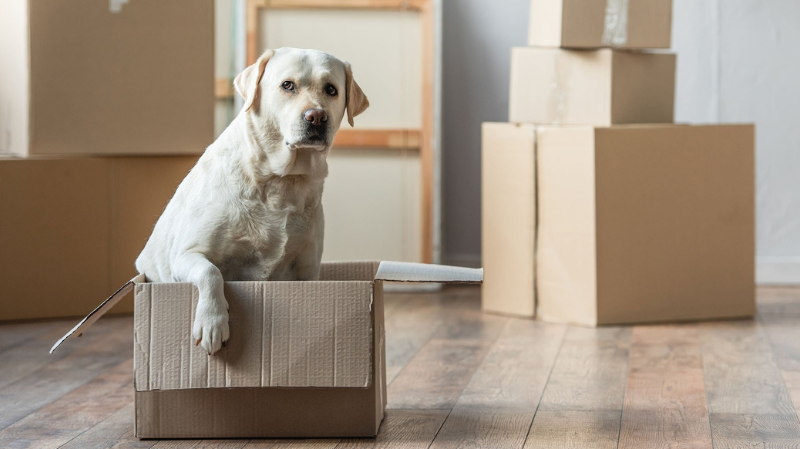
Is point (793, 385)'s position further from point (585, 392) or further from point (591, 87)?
point (591, 87)

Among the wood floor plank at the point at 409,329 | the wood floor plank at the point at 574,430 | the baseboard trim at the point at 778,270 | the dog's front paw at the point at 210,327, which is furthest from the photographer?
the baseboard trim at the point at 778,270

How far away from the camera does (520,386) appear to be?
2250mm

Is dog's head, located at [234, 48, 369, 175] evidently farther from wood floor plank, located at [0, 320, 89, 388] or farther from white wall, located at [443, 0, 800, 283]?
white wall, located at [443, 0, 800, 283]

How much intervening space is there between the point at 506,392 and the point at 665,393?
38 cm

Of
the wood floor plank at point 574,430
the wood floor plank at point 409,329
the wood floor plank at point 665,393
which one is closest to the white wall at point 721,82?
the wood floor plank at point 409,329

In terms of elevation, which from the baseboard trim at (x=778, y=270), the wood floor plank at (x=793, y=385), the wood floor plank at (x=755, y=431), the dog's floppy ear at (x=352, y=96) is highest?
the dog's floppy ear at (x=352, y=96)

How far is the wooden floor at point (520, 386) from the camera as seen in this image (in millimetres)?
1834

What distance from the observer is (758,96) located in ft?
12.5

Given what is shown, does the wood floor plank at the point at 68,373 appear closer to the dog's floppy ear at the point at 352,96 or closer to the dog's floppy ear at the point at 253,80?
the dog's floppy ear at the point at 253,80

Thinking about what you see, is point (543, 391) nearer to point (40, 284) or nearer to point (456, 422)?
point (456, 422)

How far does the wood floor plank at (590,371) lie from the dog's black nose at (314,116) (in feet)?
2.73

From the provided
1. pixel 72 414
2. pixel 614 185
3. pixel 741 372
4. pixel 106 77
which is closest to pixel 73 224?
pixel 106 77

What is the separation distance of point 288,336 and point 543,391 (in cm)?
77

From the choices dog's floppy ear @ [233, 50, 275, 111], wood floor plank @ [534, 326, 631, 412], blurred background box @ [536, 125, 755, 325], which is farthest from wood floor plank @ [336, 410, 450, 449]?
blurred background box @ [536, 125, 755, 325]
